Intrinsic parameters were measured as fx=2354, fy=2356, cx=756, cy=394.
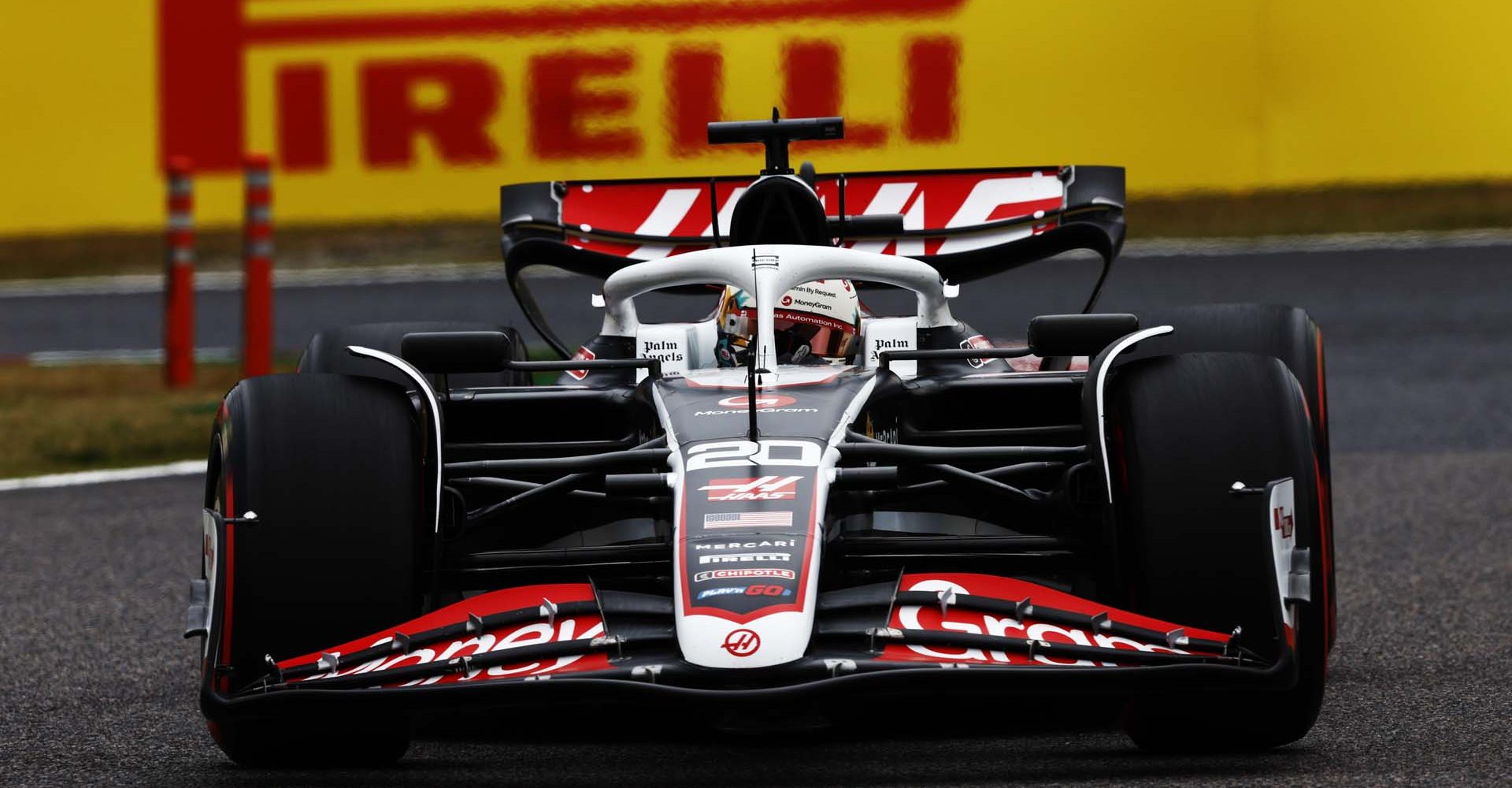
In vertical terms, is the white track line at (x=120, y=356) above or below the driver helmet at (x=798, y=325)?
below

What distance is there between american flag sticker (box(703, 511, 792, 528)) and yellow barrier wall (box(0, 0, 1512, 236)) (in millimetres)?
9935

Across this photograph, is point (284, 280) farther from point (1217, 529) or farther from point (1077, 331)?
point (1217, 529)

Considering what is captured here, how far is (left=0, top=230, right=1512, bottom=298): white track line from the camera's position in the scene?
49.5 feet

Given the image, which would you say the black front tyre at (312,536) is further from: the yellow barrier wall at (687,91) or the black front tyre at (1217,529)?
the yellow barrier wall at (687,91)

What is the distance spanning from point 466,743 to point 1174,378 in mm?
1550

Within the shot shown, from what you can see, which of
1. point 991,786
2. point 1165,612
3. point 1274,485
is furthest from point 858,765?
point 1274,485

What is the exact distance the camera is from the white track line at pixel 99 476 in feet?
28.3

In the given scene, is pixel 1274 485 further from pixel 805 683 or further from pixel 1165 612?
pixel 805 683

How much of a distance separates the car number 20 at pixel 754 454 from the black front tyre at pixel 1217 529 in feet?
1.94

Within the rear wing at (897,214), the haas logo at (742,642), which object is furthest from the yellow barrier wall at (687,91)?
the haas logo at (742,642)

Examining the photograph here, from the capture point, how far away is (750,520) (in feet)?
13.8

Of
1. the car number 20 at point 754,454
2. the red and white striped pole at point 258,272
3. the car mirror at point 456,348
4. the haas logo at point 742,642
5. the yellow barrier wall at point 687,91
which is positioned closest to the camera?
the haas logo at point 742,642

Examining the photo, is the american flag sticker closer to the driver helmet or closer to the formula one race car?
the formula one race car

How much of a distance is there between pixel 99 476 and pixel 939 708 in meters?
4.89
